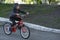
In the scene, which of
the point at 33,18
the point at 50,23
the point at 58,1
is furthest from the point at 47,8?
the point at 58,1

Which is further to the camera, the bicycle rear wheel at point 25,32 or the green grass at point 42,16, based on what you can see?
the green grass at point 42,16

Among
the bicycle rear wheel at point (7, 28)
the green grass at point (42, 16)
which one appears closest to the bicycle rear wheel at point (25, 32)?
the bicycle rear wheel at point (7, 28)

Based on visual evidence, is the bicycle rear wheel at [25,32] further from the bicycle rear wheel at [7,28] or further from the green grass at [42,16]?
the green grass at [42,16]

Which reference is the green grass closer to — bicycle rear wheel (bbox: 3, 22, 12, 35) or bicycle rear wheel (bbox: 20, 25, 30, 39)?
bicycle rear wheel (bbox: 3, 22, 12, 35)

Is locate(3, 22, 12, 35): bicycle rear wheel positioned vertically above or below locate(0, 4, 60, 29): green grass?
above

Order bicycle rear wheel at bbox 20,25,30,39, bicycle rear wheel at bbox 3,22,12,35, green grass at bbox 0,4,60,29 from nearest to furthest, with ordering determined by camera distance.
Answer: bicycle rear wheel at bbox 20,25,30,39 → bicycle rear wheel at bbox 3,22,12,35 → green grass at bbox 0,4,60,29

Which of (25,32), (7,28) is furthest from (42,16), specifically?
(25,32)

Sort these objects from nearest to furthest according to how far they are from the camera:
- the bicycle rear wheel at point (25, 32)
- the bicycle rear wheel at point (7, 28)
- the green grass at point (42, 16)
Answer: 1. the bicycle rear wheel at point (25, 32)
2. the bicycle rear wheel at point (7, 28)
3. the green grass at point (42, 16)

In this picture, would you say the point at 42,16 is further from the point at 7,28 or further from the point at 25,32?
the point at 25,32

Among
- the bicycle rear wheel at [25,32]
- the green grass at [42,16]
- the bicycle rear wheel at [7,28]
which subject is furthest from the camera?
the green grass at [42,16]

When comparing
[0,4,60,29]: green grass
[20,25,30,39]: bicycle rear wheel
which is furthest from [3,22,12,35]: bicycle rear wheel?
[0,4,60,29]: green grass

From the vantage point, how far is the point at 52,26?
13477 millimetres

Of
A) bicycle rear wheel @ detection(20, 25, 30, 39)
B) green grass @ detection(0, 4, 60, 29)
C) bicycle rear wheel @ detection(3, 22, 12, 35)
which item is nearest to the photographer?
bicycle rear wheel @ detection(20, 25, 30, 39)

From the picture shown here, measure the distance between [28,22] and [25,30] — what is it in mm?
5413
